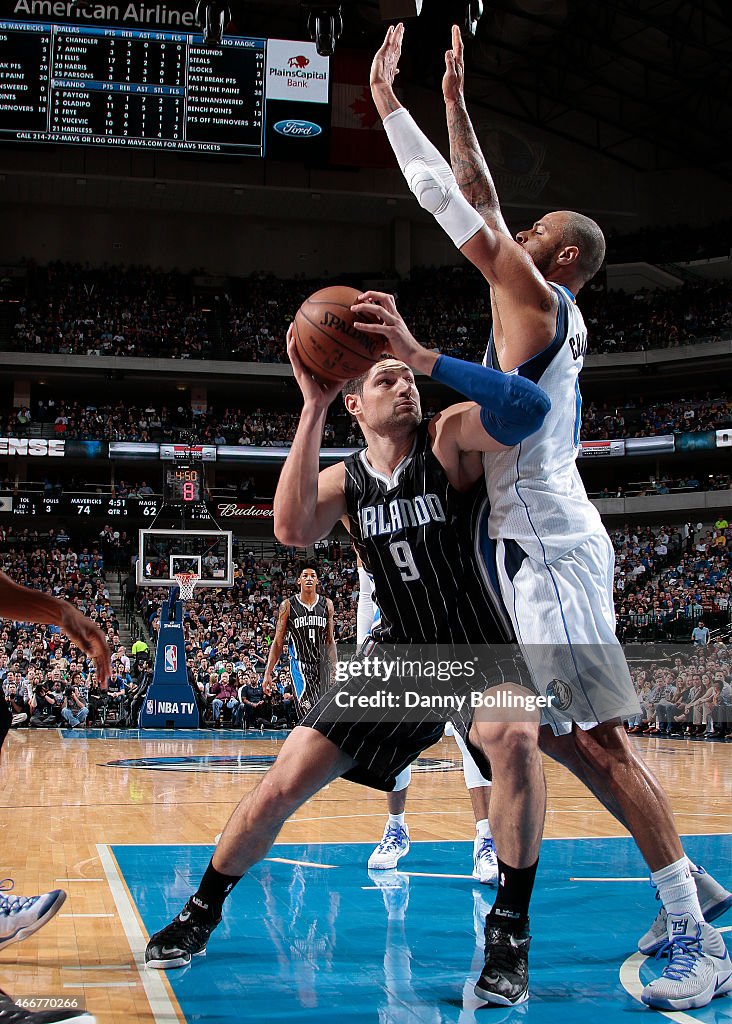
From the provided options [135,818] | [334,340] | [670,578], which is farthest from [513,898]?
[670,578]

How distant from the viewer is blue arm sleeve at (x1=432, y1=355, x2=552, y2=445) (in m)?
2.94

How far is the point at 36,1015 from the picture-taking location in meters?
2.59

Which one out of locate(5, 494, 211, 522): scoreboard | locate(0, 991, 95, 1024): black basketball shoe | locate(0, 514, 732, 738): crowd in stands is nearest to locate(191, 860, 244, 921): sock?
locate(0, 991, 95, 1024): black basketball shoe

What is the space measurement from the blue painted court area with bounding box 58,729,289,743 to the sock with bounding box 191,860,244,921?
12.6 metres

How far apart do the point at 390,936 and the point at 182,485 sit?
18.9m

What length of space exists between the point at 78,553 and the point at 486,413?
90.4 ft

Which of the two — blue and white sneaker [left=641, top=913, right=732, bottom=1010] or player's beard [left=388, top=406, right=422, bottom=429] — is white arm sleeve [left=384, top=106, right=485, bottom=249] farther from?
blue and white sneaker [left=641, top=913, right=732, bottom=1010]

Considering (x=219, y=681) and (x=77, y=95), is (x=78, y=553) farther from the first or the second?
(x=77, y=95)

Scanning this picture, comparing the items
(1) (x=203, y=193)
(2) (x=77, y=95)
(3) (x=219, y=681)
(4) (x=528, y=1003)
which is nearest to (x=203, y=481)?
(3) (x=219, y=681)

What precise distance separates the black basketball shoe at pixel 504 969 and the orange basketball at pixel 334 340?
1872mm

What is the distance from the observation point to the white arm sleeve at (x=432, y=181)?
126 inches

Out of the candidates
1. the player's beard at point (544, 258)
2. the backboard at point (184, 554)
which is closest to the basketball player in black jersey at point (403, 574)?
the player's beard at point (544, 258)

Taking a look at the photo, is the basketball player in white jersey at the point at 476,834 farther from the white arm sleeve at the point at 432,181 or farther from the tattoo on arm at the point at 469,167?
the white arm sleeve at the point at 432,181

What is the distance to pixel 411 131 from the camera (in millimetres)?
3500
